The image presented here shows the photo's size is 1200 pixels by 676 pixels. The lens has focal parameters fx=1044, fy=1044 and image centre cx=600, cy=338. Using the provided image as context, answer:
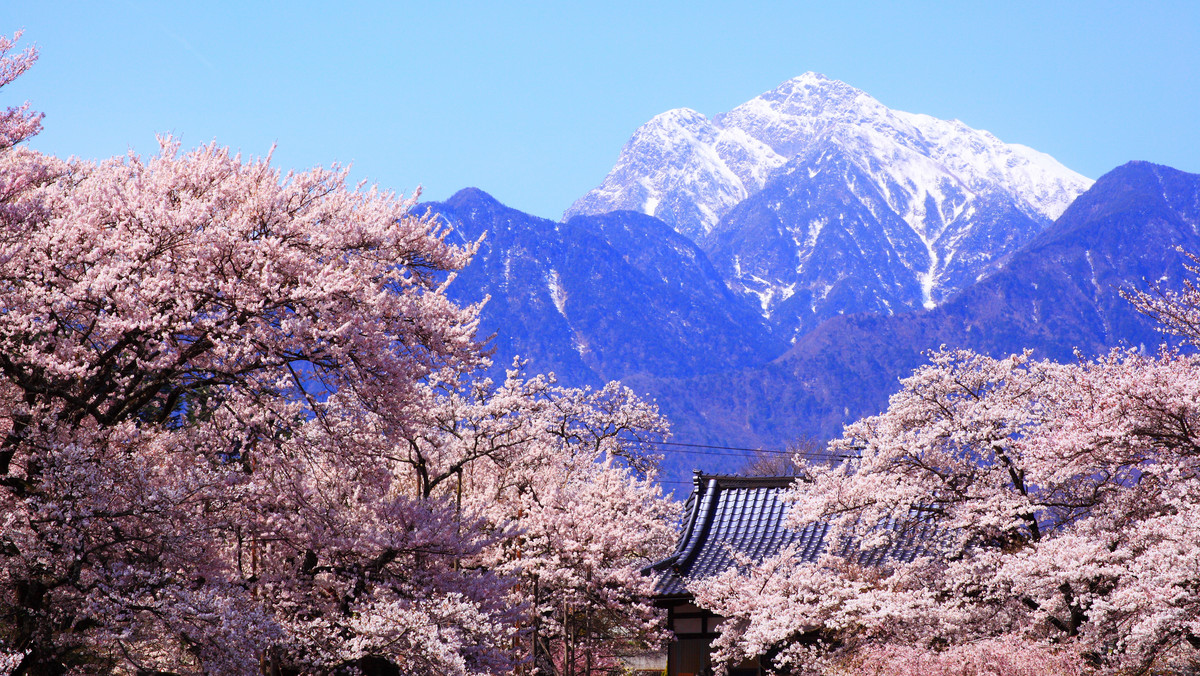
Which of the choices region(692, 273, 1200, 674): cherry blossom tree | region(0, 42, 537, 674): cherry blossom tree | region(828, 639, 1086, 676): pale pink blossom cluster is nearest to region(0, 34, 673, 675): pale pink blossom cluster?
region(0, 42, 537, 674): cherry blossom tree

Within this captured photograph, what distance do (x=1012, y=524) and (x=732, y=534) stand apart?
9.39 metres

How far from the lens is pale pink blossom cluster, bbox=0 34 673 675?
10.2 meters

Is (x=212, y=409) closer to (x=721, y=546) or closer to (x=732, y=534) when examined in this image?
(x=721, y=546)

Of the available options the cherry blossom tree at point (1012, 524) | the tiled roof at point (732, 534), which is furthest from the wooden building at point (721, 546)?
the cherry blossom tree at point (1012, 524)

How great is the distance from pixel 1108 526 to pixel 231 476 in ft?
41.0

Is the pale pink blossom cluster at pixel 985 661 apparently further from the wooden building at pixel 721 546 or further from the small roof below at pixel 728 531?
the small roof below at pixel 728 531

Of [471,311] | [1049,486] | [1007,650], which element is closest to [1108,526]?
[1049,486]

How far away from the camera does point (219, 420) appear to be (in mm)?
13734

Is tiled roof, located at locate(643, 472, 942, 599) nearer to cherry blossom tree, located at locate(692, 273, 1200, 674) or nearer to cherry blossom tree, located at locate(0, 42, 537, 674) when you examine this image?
cherry blossom tree, located at locate(692, 273, 1200, 674)

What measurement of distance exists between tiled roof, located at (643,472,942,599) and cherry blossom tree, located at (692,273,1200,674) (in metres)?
1.08

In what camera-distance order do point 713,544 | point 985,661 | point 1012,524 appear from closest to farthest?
point 985,661 < point 1012,524 < point 713,544

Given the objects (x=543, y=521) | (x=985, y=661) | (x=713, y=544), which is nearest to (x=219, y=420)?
(x=543, y=521)

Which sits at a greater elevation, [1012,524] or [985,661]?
[1012,524]

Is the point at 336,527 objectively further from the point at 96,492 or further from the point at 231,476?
the point at 96,492
